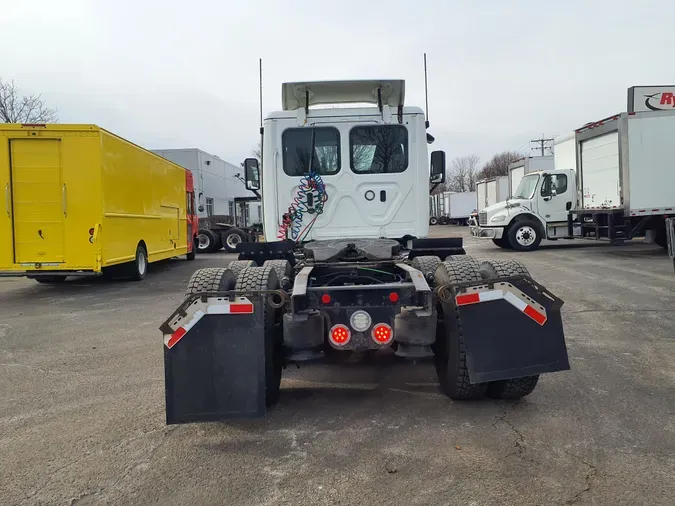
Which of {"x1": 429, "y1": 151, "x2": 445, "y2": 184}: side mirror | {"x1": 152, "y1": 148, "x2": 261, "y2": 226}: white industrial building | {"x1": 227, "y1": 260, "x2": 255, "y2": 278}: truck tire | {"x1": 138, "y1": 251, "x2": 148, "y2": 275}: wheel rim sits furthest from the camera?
{"x1": 152, "y1": 148, "x2": 261, "y2": 226}: white industrial building

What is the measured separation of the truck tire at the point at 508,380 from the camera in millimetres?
3950

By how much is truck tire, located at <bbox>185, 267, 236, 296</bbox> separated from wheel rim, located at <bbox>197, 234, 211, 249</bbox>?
18.7 metres

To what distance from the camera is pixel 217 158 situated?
25344mm

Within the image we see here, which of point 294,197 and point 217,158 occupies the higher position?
point 217,158

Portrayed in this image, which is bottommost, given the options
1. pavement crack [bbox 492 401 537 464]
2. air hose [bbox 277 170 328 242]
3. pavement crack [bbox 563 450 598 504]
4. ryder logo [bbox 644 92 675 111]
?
pavement crack [bbox 563 450 598 504]

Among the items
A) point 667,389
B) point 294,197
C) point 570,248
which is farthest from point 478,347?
point 570,248

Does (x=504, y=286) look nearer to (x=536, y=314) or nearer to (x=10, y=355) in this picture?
(x=536, y=314)

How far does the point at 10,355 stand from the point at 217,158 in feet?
65.4

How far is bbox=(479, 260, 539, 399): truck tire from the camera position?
3950 millimetres

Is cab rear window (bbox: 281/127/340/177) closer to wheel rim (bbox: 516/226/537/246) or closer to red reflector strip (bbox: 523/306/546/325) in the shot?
red reflector strip (bbox: 523/306/546/325)

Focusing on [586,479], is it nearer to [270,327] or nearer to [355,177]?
[270,327]

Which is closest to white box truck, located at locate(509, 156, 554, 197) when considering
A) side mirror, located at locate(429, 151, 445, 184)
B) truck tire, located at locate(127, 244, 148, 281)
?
truck tire, located at locate(127, 244, 148, 281)

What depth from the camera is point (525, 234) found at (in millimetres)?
18938

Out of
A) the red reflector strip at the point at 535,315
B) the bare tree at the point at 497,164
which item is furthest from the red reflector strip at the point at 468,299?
the bare tree at the point at 497,164
